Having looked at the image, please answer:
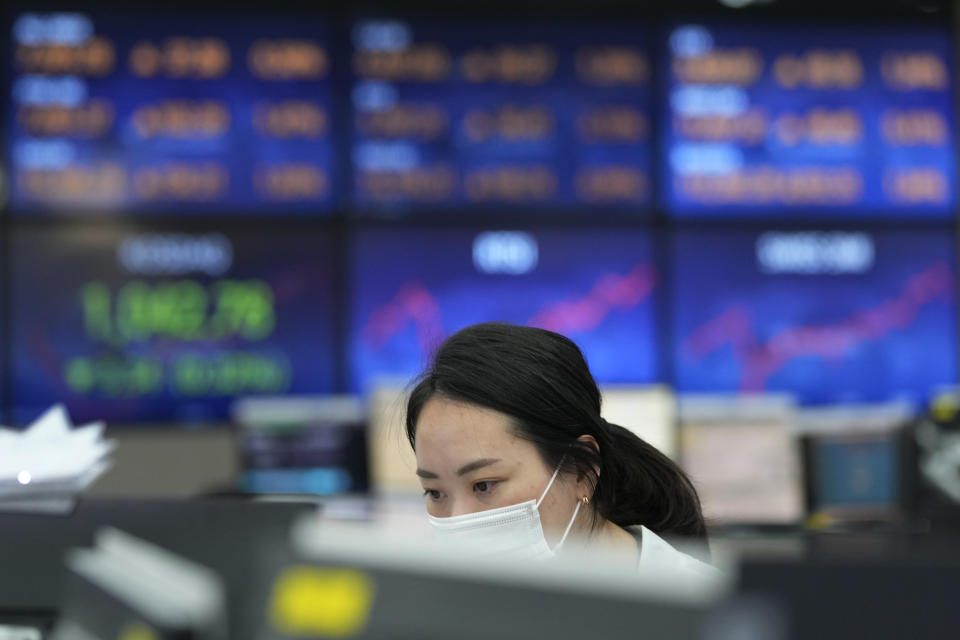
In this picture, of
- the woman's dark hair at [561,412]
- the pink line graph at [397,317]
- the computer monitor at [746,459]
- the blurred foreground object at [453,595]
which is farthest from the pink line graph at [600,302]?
the blurred foreground object at [453,595]

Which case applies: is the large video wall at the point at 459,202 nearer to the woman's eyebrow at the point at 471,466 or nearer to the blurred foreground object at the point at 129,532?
the woman's eyebrow at the point at 471,466

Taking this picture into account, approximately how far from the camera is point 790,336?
13.8 feet

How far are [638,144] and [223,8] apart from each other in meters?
1.51

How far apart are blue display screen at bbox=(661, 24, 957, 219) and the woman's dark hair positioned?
278 centimetres

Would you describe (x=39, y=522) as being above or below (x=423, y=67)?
below

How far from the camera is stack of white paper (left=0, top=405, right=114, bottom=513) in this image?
38.7 inches

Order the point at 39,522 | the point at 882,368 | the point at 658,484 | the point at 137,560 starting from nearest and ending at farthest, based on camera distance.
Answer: the point at 137,560, the point at 39,522, the point at 658,484, the point at 882,368

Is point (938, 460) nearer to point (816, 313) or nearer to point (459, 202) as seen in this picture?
point (816, 313)

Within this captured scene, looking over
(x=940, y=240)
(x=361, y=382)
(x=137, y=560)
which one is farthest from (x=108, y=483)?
(x=137, y=560)

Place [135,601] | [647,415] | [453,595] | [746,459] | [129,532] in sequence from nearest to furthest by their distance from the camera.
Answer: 1. [453,595]
2. [135,601]
3. [129,532]
4. [746,459]
5. [647,415]

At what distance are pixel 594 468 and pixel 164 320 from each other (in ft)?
9.02

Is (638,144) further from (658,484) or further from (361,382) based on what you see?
(658,484)

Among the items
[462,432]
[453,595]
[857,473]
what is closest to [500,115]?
[857,473]

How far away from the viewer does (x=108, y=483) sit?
13.0 ft
